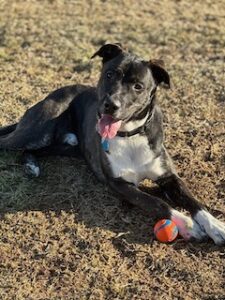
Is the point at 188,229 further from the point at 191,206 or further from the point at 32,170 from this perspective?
the point at 32,170

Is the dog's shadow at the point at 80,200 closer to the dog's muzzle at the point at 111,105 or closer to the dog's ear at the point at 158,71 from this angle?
the dog's muzzle at the point at 111,105

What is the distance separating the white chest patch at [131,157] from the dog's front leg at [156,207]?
0.32 feet

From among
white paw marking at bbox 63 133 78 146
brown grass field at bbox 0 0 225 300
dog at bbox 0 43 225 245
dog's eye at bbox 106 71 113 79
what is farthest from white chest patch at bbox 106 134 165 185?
white paw marking at bbox 63 133 78 146

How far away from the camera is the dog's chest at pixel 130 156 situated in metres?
5.12

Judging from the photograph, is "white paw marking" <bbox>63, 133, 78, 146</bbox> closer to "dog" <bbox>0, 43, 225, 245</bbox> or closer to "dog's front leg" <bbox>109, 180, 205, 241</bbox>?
"dog" <bbox>0, 43, 225, 245</bbox>

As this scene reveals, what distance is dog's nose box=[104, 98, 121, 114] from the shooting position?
4.77 metres

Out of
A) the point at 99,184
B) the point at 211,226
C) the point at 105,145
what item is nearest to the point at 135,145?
the point at 105,145

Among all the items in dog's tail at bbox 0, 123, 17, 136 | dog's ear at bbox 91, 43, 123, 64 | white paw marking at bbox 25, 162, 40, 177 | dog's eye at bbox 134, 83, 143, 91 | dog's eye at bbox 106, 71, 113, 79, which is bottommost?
white paw marking at bbox 25, 162, 40, 177

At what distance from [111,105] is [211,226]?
1270mm

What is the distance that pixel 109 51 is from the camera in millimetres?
5250

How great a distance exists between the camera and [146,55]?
8.28 m

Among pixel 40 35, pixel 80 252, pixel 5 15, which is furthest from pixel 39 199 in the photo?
pixel 5 15

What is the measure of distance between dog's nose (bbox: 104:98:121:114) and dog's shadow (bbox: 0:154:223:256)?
0.89 metres

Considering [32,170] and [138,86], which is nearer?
[138,86]
